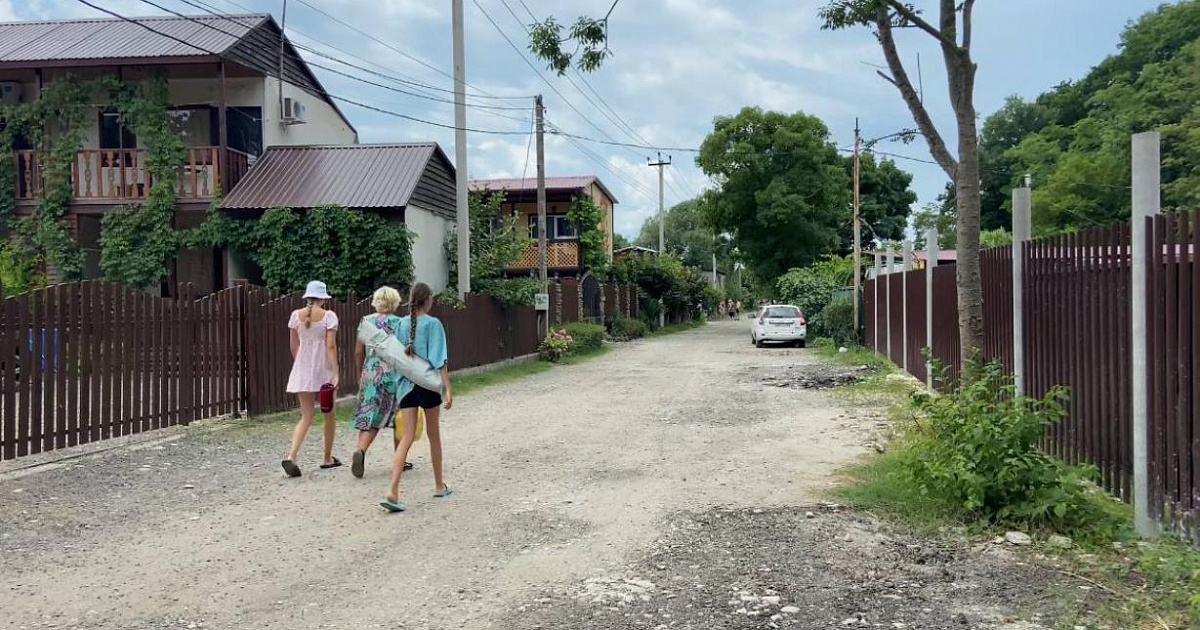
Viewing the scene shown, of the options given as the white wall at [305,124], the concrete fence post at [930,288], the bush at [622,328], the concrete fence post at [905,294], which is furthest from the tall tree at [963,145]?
the bush at [622,328]

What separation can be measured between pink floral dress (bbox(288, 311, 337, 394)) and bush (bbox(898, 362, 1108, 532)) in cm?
490

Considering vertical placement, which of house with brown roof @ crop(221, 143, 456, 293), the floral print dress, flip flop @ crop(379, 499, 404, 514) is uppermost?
house with brown roof @ crop(221, 143, 456, 293)

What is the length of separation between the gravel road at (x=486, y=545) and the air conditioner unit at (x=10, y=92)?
16.2 m

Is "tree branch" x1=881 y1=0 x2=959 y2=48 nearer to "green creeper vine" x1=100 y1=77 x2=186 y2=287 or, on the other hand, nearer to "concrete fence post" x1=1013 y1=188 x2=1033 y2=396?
"concrete fence post" x1=1013 y1=188 x2=1033 y2=396

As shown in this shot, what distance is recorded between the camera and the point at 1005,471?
531cm

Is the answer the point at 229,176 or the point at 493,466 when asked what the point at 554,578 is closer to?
the point at 493,466

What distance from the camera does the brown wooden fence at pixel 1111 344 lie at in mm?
4621

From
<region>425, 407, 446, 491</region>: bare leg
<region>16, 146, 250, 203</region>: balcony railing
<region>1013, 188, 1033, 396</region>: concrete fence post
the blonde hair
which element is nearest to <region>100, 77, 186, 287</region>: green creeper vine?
<region>16, 146, 250, 203</region>: balcony railing

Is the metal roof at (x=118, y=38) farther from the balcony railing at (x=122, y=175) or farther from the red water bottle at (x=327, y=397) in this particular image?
the red water bottle at (x=327, y=397)

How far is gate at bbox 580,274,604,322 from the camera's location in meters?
30.7

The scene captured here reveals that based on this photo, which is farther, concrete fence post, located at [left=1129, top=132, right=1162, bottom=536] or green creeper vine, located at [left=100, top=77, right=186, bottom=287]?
green creeper vine, located at [left=100, top=77, right=186, bottom=287]

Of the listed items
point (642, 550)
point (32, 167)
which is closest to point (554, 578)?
point (642, 550)

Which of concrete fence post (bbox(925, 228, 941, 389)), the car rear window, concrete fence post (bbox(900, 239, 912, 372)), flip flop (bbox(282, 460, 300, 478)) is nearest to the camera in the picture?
flip flop (bbox(282, 460, 300, 478))

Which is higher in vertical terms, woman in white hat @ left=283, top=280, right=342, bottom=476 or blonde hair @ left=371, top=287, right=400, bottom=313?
blonde hair @ left=371, top=287, right=400, bottom=313
